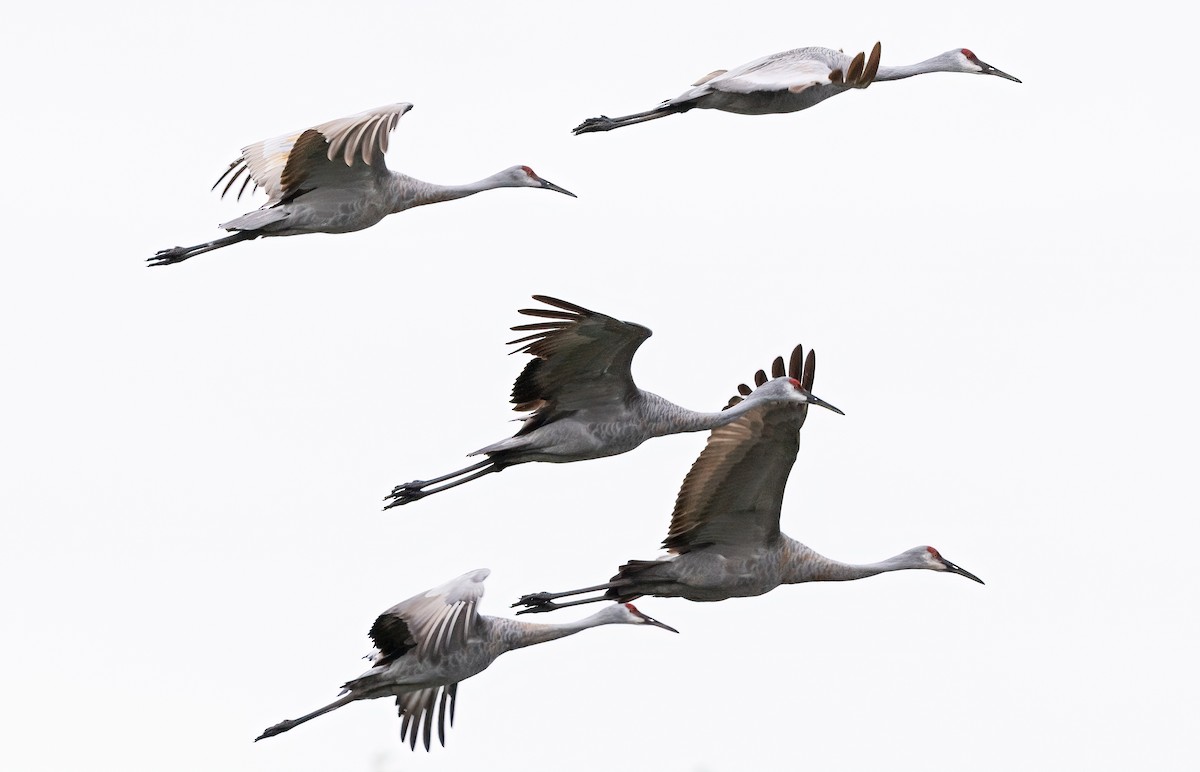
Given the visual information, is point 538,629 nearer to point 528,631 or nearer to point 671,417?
point 528,631

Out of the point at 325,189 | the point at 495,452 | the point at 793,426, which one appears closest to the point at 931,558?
the point at 793,426

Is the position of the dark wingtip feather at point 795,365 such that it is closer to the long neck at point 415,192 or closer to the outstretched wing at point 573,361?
the outstretched wing at point 573,361

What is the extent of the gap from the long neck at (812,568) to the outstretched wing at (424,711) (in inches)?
104

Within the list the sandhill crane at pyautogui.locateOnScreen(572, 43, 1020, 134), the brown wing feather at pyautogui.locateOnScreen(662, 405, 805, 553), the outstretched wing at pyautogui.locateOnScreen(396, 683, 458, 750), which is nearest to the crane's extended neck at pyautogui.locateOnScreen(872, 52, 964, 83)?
the sandhill crane at pyautogui.locateOnScreen(572, 43, 1020, 134)

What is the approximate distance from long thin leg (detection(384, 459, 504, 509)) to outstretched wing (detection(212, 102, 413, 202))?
2220mm

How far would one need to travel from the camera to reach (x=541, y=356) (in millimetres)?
16688

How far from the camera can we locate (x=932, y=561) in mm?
18422

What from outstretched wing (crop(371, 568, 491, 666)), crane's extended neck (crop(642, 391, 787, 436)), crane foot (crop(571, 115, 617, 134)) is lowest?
outstretched wing (crop(371, 568, 491, 666))

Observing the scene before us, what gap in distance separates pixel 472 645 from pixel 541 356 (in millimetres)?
1997

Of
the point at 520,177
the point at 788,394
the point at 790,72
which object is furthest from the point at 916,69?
the point at 788,394

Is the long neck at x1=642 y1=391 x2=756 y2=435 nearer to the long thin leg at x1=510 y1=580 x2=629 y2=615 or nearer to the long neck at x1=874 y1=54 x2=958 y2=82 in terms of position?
the long thin leg at x1=510 y1=580 x2=629 y2=615

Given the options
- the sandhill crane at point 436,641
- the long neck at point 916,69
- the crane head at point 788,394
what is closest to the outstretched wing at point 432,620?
the sandhill crane at point 436,641

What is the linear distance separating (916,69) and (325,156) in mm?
5339

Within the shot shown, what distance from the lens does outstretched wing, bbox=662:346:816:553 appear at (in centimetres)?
1675
